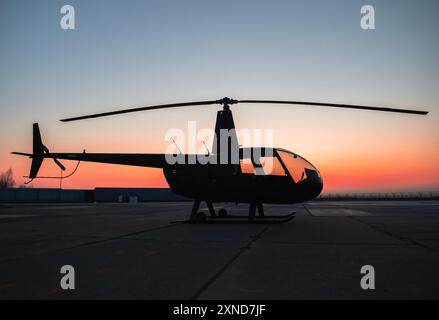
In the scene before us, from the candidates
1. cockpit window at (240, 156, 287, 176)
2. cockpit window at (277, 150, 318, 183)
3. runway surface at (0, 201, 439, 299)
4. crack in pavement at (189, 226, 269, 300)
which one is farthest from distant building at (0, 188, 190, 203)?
crack in pavement at (189, 226, 269, 300)

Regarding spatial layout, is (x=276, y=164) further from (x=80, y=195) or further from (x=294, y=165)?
(x=80, y=195)

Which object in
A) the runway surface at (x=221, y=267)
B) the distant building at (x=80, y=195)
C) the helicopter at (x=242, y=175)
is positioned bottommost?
the distant building at (x=80, y=195)

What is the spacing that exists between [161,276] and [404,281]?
2746mm

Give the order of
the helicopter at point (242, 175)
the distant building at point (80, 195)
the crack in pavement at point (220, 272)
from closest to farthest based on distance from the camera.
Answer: the crack in pavement at point (220, 272) → the helicopter at point (242, 175) → the distant building at point (80, 195)

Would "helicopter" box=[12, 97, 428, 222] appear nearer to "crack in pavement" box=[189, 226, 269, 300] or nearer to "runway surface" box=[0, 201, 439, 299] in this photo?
"runway surface" box=[0, 201, 439, 299]

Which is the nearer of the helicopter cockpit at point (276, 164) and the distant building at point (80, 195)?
the helicopter cockpit at point (276, 164)

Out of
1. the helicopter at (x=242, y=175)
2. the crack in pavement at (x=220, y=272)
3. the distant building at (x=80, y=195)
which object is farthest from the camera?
the distant building at (x=80, y=195)

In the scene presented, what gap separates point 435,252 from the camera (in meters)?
5.84

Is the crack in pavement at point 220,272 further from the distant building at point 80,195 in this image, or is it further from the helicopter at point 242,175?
the distant building at point 80,195

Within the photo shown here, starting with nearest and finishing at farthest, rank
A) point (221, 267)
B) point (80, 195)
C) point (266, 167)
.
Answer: point (221, 267), point (266, 167), point (80, 195)

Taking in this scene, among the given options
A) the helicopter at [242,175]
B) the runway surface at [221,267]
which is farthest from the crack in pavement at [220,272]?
the helicopter at [242,175]

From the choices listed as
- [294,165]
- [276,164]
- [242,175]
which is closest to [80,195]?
[242,175]
